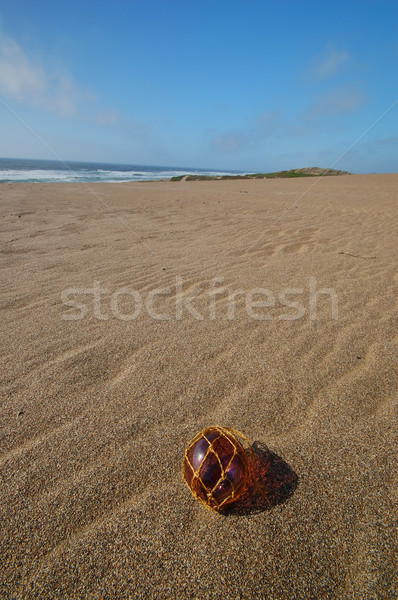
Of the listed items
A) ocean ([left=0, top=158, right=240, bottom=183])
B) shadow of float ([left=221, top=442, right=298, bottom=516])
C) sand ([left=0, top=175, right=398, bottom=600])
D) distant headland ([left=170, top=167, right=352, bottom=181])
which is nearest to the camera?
sand ([left=0, top=175, right=398, bottom=600])

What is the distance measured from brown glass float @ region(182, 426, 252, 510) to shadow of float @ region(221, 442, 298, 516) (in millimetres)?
65

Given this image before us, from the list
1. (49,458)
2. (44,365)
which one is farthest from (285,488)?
(44,365)

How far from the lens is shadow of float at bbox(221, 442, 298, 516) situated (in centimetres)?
123

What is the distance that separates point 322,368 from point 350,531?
0.99m

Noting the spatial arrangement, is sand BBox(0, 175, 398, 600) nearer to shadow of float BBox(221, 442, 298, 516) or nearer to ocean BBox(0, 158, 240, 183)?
shadow of float BBox(221, 442, 298, 516)

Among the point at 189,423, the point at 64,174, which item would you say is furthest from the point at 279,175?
the point at 189,423

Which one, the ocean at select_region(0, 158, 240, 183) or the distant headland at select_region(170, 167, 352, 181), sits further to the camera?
the distant headland at select_region(170, 167, 352, 181)

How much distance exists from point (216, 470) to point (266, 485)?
32cm

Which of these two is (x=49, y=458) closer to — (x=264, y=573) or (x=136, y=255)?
(x=264, y=573)

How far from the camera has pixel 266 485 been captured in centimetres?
132

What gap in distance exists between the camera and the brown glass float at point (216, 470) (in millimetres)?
1149

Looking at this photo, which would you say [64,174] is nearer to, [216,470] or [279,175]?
[279,175]

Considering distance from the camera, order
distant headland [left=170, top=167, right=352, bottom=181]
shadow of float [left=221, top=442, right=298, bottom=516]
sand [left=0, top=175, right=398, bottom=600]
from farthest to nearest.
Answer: distant headland [left=170, top=167, right=352, bottom=181], shadow of float [left=221, top=442, right=298, bottom=516], sand [left=0, top=175, right=398, bottom=600]

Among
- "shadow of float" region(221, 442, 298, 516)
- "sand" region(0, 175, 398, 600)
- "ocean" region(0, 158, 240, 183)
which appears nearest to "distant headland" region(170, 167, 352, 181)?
"ocean" region(0, 158, 240, 183)
